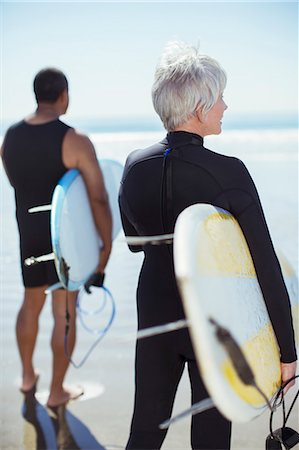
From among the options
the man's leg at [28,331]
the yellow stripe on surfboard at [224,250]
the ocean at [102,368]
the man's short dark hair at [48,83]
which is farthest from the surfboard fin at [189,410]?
the man's short dark hair at [48,83]

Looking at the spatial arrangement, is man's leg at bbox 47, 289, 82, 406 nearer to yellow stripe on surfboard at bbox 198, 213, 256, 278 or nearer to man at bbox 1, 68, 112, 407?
man at bbox 1, 68, 112, 407

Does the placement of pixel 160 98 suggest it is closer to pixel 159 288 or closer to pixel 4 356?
pixel 159 288

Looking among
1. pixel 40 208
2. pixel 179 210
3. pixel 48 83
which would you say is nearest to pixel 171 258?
pixel 179 210

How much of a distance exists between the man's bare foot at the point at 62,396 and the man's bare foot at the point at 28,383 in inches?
6.5

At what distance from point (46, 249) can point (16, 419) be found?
0.72 meters

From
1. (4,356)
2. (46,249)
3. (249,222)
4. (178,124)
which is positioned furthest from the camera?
(4,356)

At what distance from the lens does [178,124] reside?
1.62 metres

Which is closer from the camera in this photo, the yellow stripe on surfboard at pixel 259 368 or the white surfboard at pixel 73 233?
the yellow stripe on surfboard at pixel 259 368

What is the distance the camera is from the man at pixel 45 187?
108 inches

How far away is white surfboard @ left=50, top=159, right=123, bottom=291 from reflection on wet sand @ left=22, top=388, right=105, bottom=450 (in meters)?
0.54

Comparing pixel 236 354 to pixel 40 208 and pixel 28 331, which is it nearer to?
pixel 40 208

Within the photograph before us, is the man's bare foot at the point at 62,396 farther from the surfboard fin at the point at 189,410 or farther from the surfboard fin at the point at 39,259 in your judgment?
the surfboard fin at the point at 189,410

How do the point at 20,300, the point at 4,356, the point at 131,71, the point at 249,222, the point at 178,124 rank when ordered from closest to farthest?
the point at 249,222
the point at 178,124
the point at 4,356
the point at 20,300
the point at 131,71

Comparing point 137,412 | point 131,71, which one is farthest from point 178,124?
point 131,71
